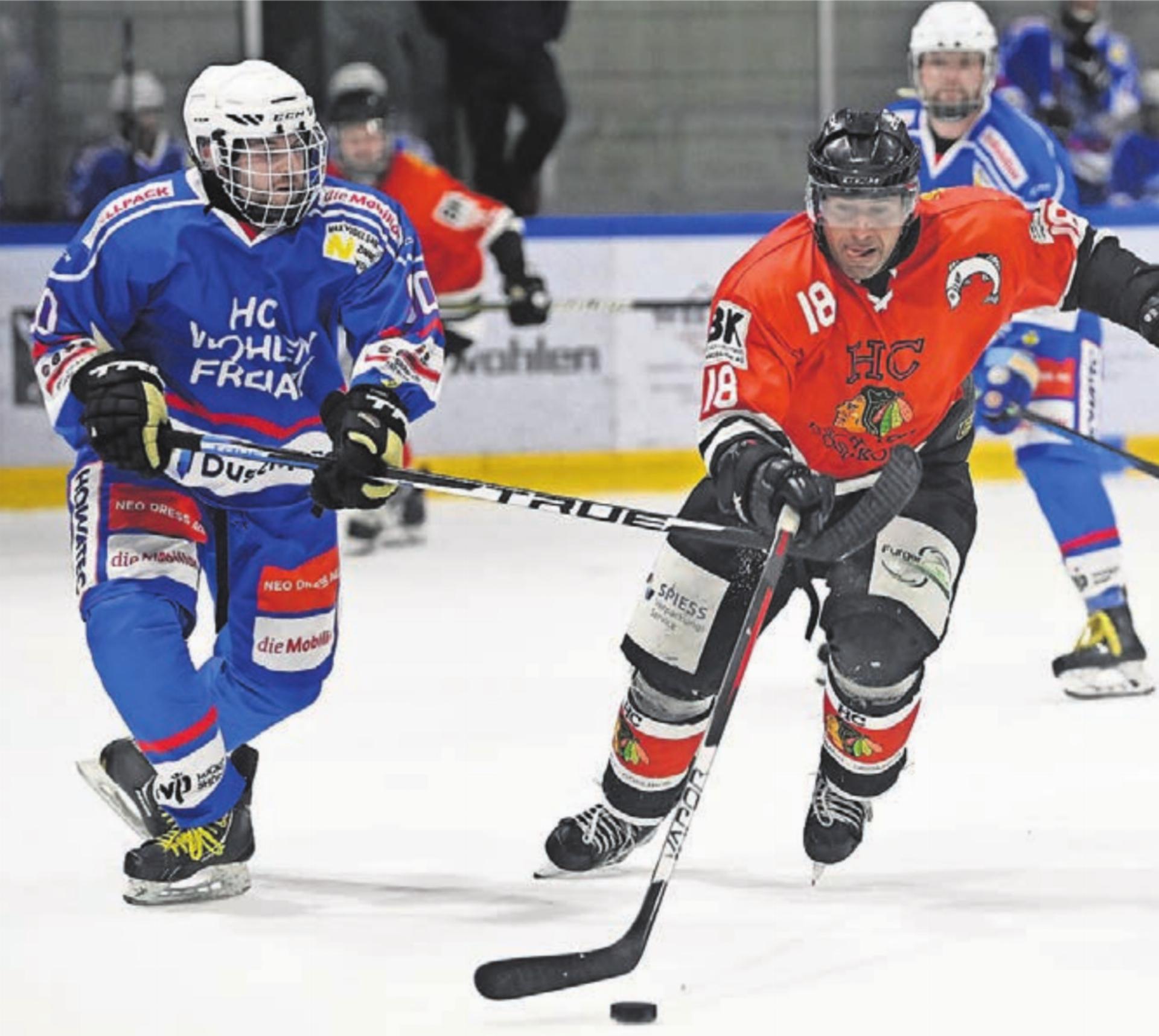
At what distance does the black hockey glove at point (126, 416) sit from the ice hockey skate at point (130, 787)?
44cm

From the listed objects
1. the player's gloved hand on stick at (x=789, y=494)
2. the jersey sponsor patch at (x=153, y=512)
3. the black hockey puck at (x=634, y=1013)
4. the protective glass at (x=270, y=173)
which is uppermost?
the protective glass at (x=270, y=173)

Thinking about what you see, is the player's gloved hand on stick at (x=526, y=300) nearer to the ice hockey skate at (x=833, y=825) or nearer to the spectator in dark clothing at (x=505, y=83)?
the spectator in dark clothing at (x=505, y=83)

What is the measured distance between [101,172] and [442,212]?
1.63m

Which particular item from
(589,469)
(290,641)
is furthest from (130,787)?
(589,469)

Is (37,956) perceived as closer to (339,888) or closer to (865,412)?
(339,888)

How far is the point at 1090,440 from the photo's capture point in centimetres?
426

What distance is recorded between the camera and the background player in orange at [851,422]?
10.7 feet

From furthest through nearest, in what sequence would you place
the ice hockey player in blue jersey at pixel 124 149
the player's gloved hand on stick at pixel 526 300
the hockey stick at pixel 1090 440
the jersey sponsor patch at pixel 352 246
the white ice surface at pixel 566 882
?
the ice hockey player in blue jersey at pixel 124 149 → the player's gloved hand on stick at pixel 526 300 → the hockey stick at pixel 1090 440 → the jersey sponsor patch at pixel 352 246 → the white ice surface at pixel 566 882

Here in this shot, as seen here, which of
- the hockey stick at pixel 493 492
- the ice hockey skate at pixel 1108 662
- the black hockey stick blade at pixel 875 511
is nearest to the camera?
the black hockey stick blade at pixel 875 511

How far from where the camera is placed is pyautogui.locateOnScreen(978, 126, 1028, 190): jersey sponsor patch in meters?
5.04

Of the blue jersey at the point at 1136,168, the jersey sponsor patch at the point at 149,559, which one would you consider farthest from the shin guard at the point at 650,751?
the blue jersey at the point at 1136,168

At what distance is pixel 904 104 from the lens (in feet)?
17.4

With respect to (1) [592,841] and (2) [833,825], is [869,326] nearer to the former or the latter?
(2) [833,825]

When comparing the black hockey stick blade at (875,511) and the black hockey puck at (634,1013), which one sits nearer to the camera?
the black hockey puck at (634,1013)
